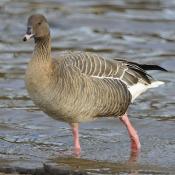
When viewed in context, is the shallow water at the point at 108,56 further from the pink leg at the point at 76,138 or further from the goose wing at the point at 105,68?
the goose wing at the point at 105,68

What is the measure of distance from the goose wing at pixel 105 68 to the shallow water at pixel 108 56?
733 millimetres

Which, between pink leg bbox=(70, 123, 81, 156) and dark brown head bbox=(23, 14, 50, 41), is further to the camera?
pink leg bbox=(70, 123, 81, 156)

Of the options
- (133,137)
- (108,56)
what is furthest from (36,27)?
(108,56)

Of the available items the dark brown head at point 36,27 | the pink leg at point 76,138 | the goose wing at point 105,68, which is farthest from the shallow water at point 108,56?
the dark brown head at point 36,27

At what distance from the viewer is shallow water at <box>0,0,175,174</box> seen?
11.1 metres

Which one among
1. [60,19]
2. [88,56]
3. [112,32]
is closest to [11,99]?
[88,56]

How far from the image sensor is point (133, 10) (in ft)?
73.0

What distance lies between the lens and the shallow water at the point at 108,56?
36.3ft

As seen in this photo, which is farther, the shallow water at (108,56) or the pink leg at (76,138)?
the pink leg at (76,138)

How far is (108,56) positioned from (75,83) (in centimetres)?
617

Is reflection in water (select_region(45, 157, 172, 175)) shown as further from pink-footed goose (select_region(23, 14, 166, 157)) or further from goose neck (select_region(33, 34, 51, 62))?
goose neck (select_region(33, 34, 51, 62))

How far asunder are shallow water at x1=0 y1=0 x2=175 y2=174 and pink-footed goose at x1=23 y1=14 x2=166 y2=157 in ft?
1.82

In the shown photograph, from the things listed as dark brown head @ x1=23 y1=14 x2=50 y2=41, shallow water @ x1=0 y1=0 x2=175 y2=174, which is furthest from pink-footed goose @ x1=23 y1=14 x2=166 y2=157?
shallow water @ x1=0 y1=0 x2=175 y2=174

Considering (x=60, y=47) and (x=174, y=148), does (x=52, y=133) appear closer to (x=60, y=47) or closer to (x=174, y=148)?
(x=174, y=148)
